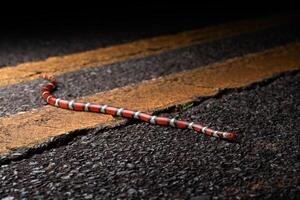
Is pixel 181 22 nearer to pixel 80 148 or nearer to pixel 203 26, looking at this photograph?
pixel 203 26

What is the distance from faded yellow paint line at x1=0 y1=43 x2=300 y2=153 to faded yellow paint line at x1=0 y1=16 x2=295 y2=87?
721 mm

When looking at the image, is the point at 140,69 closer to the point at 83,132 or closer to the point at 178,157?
the point at 83,132

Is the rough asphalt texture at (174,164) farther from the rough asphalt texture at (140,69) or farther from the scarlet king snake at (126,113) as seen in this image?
the rough asphalt texture at (140,69)

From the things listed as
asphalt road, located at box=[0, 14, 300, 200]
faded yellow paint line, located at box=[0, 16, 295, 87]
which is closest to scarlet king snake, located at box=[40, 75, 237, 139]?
asphalt road, located at box=[0, 14, 300, 200]

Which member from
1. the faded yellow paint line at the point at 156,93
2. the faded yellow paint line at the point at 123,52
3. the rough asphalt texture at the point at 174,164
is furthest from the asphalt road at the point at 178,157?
the faded yellow paint line at the point at 123,52

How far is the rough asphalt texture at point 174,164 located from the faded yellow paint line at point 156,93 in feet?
0.72

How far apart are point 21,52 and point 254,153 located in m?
2.89

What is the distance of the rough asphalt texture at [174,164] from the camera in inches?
87.7

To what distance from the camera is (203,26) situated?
5.86 metres

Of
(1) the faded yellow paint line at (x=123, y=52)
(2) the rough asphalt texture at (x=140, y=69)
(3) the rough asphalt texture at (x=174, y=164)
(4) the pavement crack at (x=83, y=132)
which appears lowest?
(3) the rough asphalt texture at (x=174, y=164)

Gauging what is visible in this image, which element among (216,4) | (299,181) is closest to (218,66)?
(299,181)

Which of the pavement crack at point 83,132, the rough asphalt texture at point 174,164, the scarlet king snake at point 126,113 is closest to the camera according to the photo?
the rough asphalt texture at point 174,164

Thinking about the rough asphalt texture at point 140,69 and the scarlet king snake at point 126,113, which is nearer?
the scarlet king snake at point 126,113

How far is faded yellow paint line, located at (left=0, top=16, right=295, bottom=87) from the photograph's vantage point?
421 cm
